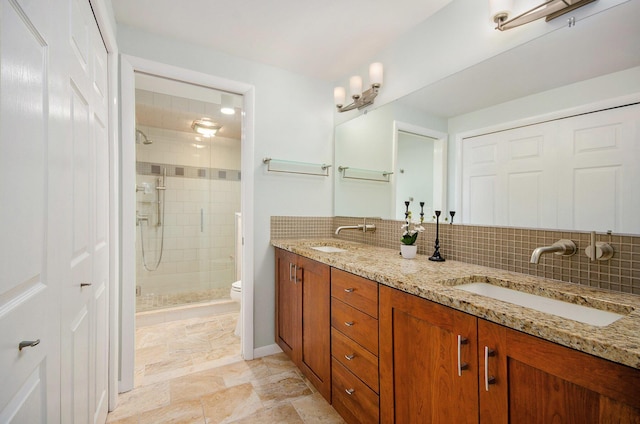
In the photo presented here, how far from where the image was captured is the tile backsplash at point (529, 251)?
107cm

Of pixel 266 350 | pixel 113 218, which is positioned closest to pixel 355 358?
pixel 266 350

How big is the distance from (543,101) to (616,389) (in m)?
1.15

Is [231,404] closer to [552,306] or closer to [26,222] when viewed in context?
[26,222]

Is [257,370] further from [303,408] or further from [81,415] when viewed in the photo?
[81,415]

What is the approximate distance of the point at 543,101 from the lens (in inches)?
50.3

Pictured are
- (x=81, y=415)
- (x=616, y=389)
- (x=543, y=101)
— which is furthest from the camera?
(x=543, y=101)

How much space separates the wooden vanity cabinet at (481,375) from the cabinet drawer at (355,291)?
63 millimetres

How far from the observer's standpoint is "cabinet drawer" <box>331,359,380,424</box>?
128cm

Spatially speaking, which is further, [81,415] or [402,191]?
[402,191]

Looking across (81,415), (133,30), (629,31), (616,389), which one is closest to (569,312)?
(616,389)

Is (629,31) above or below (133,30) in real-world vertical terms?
below

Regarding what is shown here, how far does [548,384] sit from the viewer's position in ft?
2.35

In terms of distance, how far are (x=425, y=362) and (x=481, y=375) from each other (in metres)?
0.21

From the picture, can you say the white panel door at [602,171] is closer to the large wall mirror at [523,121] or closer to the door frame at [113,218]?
the large wall mirror at [523,121]
